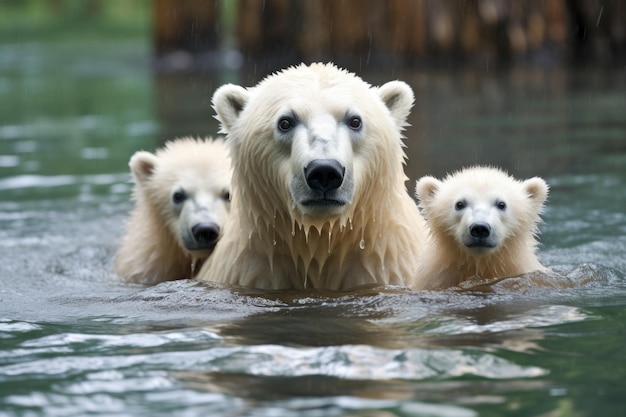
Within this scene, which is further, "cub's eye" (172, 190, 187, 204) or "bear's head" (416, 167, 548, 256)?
"cub's eye" (172, 190, 187, 204)

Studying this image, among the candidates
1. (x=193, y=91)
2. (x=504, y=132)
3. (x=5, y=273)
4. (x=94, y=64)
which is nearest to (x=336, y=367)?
(x=5, y=273)

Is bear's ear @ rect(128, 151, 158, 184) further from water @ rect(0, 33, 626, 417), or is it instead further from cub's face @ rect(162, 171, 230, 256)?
water @ rect(0, 33, 626, 417)

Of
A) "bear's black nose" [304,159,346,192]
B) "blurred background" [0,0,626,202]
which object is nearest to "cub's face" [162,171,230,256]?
"bear's black nose" [304,159,346,192]

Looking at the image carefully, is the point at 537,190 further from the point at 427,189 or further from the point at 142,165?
the point at 142,165

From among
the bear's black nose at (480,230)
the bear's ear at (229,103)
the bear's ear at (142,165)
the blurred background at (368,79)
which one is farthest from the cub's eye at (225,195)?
the blurred background at (368,79)

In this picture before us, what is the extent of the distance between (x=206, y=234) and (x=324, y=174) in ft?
5.75

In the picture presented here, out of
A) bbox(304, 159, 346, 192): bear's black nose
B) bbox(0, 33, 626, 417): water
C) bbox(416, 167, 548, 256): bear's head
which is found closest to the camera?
bbox(0, 33, 626, 417): water

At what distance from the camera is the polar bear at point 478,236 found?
19.9 ft

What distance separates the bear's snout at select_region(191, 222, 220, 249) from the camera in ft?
22.2

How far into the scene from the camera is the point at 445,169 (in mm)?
10375

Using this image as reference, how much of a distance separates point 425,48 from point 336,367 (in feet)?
45.7

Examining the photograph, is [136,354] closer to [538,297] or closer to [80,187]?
[538,297]

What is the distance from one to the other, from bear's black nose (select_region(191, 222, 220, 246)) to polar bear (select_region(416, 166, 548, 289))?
1.29 m

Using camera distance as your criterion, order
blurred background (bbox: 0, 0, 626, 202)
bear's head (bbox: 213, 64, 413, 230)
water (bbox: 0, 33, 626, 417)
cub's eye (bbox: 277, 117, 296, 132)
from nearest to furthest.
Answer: water (bbox: 0, 33, 626, 417) < bear's head (bbox: 213, 64, 413, 230) < cub's eye (bbox: 277, 117, 296, 132) < blurred background (bbox: 0, 0, 626, 202)
